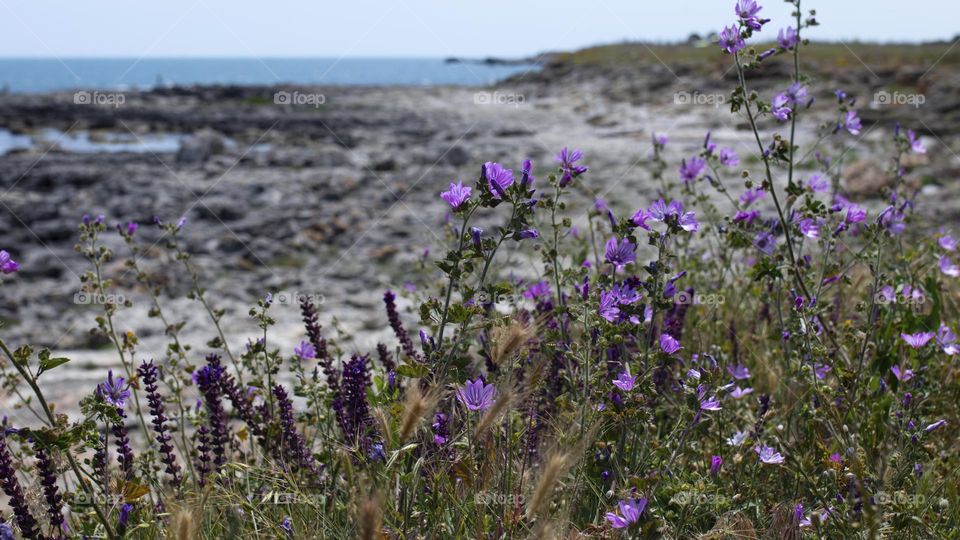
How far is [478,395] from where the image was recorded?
85.6 inches

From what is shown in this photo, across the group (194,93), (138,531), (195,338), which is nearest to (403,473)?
(138,531)

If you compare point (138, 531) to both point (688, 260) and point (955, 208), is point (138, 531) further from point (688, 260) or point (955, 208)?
point (955, 208)

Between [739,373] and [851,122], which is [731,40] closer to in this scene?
[851,122]

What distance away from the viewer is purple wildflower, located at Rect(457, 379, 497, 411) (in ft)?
7.07

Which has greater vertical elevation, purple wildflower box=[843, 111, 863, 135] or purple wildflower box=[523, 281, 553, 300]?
purple wildflower box=[843, 111, 863, 135]

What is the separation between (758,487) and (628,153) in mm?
9258

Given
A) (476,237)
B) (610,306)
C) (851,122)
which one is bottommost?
(610,306)

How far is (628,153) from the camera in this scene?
11656 millimetres

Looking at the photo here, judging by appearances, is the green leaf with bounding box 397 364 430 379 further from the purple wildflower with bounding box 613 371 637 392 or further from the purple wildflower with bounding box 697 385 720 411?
the purple wildflower with bounding box 697 385 720 411

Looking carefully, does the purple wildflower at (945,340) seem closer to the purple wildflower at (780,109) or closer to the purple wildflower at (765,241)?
the purple wildflower at (765,241)

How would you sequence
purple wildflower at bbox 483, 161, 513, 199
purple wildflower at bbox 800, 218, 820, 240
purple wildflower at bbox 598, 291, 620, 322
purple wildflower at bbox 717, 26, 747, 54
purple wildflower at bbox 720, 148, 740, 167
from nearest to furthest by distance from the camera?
purple wildflower at bbox 483, 161, 513, 199 < purple wildflower at bbox 598, 291, 620, 322 < purple wildflower at bbox 717, 26, 747, 54 < purple wildflower at bbox 800, 218, 820, 240 < purple wildflower at bbox 720, 148, 740, 167

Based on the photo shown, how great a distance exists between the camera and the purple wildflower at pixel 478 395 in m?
2.15

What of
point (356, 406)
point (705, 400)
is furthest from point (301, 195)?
point (705, 400)

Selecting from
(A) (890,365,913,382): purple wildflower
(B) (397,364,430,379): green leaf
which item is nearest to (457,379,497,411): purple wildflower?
(B) (397,364,430,379): green leaf
